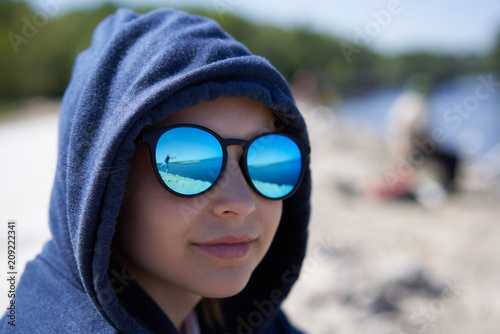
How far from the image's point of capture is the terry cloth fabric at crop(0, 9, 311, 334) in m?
1.20

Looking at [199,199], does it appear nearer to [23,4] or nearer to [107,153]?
[107,153]

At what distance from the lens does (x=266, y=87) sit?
54.6 inches

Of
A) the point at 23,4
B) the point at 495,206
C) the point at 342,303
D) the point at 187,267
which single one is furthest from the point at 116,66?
the point at 23,4

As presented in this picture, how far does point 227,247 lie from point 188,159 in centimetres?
28

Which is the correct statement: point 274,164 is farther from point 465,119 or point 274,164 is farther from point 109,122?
point 465,119

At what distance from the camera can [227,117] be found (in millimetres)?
1325

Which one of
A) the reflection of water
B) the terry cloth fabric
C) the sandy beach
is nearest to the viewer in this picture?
the terry cloth fabric

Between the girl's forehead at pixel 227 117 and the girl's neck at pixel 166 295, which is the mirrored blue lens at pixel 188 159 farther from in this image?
the girl's neck at pixel 166 295

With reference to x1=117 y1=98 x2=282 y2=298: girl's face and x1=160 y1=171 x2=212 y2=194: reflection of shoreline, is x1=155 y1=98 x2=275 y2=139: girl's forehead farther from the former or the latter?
x1=160 y1=171 x2=212 y2=194: reflection of shoreline

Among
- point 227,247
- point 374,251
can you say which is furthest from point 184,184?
point 374,251

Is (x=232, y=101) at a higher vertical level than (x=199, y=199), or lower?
higher

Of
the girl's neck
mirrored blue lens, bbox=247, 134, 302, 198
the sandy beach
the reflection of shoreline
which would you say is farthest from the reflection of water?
the reflection of shoreline

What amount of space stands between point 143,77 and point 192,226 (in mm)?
428

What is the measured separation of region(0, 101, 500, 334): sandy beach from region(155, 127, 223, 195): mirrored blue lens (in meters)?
2.32
